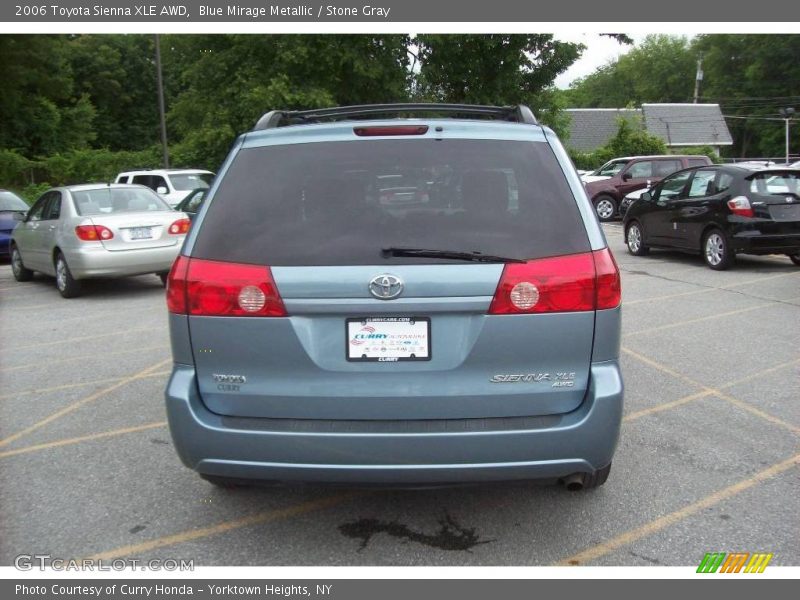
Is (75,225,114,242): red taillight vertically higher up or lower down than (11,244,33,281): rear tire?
higher up

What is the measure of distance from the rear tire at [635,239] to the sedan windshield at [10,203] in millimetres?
12223

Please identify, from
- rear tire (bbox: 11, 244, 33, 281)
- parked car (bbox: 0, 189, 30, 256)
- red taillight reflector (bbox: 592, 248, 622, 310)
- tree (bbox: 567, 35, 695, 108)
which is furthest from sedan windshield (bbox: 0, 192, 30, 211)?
tree (bbox: 567, 35, 695, 108)

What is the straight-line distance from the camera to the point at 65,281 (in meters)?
10.4

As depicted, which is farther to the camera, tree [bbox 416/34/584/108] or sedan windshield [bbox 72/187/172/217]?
tree [bbox 416/34/584/108]

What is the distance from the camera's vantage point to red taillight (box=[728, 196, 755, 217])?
11094mm

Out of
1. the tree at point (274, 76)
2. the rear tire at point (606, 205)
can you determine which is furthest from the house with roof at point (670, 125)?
the rear tire at point (606, 205)

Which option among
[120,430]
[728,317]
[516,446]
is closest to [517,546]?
[516,446]

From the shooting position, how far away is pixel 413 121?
3.28 metres

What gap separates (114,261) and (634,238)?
362 inches

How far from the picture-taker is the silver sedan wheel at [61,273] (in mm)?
10391

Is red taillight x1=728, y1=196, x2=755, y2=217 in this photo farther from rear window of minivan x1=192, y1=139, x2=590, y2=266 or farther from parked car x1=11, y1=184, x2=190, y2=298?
rear window of minivan x1=192, y1=139, x2=590, y2=266

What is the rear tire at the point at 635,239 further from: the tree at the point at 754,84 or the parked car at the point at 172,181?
the tree at the point at 754,84

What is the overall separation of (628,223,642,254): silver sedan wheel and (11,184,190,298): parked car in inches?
321
